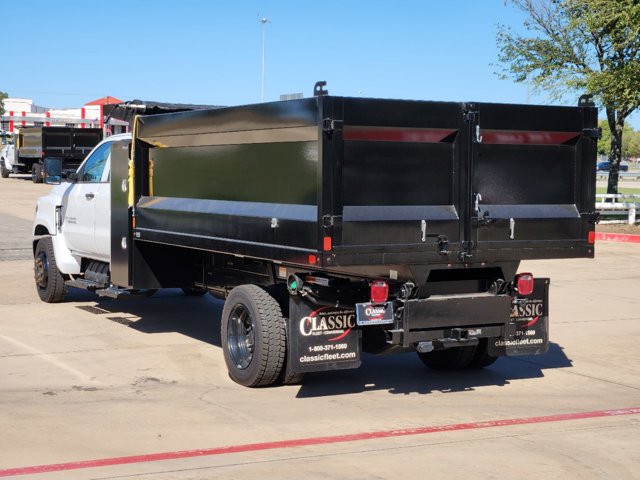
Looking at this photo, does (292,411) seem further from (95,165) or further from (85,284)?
(95,165)

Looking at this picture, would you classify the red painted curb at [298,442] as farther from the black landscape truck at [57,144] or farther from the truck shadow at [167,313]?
the black landscape truck at [57,144]

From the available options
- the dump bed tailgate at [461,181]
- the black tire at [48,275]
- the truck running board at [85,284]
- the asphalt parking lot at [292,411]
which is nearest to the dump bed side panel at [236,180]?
the dump bed tailgate at [461,181]

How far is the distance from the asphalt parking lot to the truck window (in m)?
1.69

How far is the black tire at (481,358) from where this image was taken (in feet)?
30.0

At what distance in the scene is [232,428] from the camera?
709 centimetres

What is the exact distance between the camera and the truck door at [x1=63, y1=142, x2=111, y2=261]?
37.5 ft

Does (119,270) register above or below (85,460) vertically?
above

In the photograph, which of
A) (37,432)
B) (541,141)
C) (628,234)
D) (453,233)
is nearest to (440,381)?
(453,233)

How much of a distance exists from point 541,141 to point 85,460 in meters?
4.52

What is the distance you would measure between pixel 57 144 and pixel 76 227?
107ft

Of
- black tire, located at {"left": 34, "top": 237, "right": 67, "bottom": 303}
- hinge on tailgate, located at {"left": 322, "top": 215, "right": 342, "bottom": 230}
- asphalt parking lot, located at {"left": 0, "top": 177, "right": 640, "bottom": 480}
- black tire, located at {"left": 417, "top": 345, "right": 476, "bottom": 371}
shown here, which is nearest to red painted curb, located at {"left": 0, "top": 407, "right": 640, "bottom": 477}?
asphalt parking lot, located at {"left": 0, "top": 177, "right": 640, "bottom": 480}

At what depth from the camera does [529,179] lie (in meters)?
8.23

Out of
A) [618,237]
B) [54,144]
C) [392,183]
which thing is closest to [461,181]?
[392,183]

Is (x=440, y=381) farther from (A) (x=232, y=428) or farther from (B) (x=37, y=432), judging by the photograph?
(B) (x=37, y=432)
